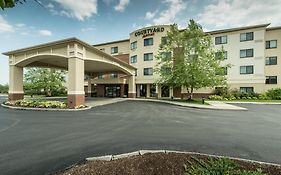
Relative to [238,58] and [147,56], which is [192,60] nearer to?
[238,58]

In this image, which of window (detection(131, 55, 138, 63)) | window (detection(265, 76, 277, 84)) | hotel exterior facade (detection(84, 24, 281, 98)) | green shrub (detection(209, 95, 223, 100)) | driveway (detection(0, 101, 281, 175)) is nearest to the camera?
driveway (detection(0, 101, 281, 175))

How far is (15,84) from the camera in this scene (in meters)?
21.7

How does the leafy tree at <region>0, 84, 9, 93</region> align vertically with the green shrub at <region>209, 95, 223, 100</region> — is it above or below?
above

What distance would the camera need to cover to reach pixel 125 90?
3894 centimetres

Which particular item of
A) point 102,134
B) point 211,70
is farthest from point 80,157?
point 211,70

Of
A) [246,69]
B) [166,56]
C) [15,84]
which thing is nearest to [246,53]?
[246,69]

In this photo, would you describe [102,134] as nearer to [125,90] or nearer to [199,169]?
[199,169]

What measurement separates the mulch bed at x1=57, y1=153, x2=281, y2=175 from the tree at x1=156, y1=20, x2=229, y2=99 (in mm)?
20389

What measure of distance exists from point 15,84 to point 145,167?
2342cm

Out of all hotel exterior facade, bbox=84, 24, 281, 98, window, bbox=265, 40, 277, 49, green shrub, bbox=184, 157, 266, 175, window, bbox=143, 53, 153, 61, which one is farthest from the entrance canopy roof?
window, bbox=265, 40, 277, 49

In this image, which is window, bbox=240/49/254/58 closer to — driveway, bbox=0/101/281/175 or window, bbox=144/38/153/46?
window, bbox=144/38/153/46

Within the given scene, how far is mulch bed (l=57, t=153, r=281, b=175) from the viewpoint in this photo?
3.98 m

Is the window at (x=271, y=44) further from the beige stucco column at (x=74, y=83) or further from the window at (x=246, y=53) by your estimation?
the beige stucco column at (x=74, y=83)

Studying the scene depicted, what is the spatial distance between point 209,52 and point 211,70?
122 inches
